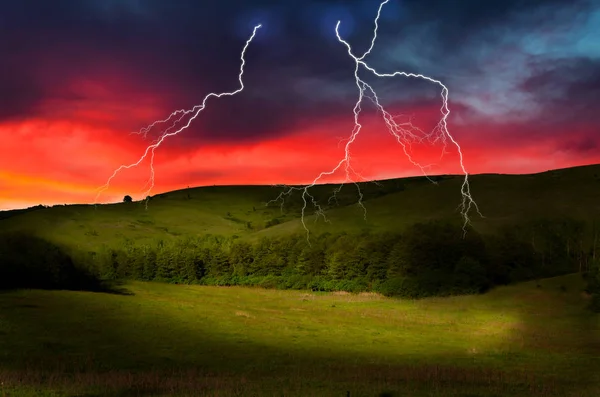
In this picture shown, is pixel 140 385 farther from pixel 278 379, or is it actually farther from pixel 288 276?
pixel 288 276

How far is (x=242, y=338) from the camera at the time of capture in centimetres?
5219

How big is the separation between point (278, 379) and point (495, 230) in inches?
6399

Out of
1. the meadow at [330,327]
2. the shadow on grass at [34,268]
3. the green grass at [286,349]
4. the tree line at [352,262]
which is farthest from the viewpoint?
the tree line at [352,262]

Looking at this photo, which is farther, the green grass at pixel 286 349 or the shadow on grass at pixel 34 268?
the shadow on grass at pixel 34 268

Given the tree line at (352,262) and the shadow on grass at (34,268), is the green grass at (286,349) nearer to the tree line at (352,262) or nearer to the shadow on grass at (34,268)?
the shadow on grass at (34,268)

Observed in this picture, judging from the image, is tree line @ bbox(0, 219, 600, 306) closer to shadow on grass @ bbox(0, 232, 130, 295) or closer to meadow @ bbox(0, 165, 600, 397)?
shadow on grass @ bbox(0, 232, 130, 295)

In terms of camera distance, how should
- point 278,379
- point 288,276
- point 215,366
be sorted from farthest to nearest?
point 288,276 → point 215,366 → point 278,379

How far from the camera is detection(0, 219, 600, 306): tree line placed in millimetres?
88938

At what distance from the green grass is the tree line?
56.6 ft

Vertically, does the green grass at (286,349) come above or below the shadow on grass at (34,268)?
below

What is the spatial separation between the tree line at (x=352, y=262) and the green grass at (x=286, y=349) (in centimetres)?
1726

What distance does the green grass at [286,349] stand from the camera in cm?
2944

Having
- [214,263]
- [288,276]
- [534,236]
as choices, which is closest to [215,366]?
[288,276]

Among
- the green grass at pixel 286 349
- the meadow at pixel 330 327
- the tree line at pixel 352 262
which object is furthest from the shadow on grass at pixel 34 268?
the green grass at pixel 286 349
